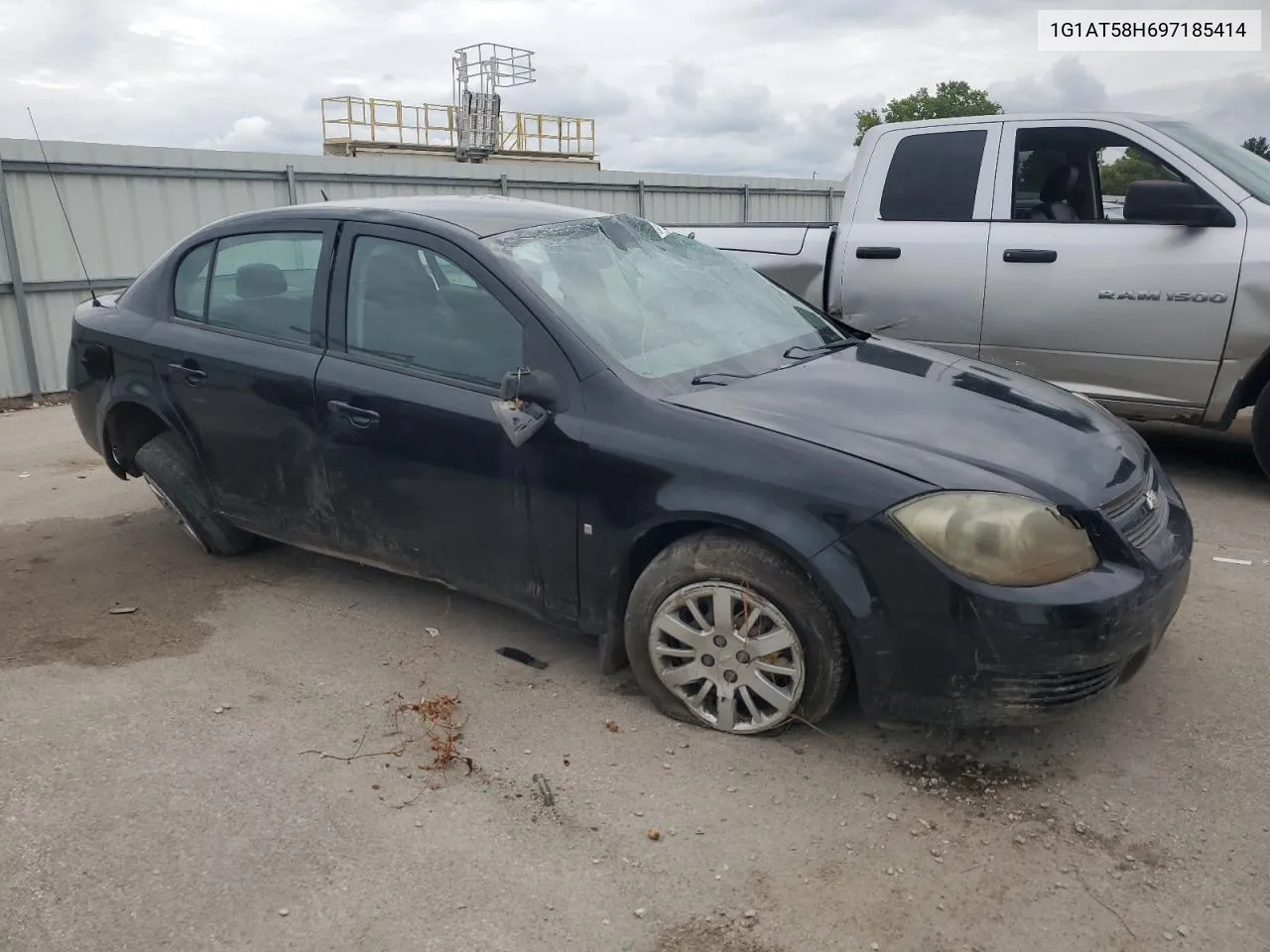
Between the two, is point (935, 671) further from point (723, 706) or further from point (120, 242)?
point (120, 242)

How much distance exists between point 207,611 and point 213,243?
61.9 inches

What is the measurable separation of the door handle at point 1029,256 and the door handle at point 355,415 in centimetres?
377

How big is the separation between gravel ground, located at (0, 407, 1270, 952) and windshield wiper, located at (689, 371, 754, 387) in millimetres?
1087

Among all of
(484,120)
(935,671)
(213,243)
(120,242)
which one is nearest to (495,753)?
(935,671)

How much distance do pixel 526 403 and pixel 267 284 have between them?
1.54m

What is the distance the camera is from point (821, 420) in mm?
3123

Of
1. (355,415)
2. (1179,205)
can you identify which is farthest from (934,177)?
(355,415)

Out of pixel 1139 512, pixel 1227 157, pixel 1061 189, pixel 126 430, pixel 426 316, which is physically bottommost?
pixel 126 430

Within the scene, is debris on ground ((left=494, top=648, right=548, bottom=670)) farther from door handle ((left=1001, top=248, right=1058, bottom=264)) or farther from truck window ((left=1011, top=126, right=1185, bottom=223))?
truck window ((left=1011, top=126, right=1185, bottom=223))

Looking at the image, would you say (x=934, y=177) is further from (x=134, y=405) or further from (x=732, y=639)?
(x=134, y=405)

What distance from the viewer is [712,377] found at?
11.4ft

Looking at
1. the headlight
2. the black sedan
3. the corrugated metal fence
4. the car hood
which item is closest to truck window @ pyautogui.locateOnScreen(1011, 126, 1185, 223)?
the black sedan

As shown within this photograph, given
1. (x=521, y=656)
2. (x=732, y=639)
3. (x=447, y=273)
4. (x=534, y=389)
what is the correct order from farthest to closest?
(x=521, y=656), (x=447, y=273), (x=534, y=389), (x=732, y=639)

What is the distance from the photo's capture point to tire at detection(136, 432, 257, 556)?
4.58m
